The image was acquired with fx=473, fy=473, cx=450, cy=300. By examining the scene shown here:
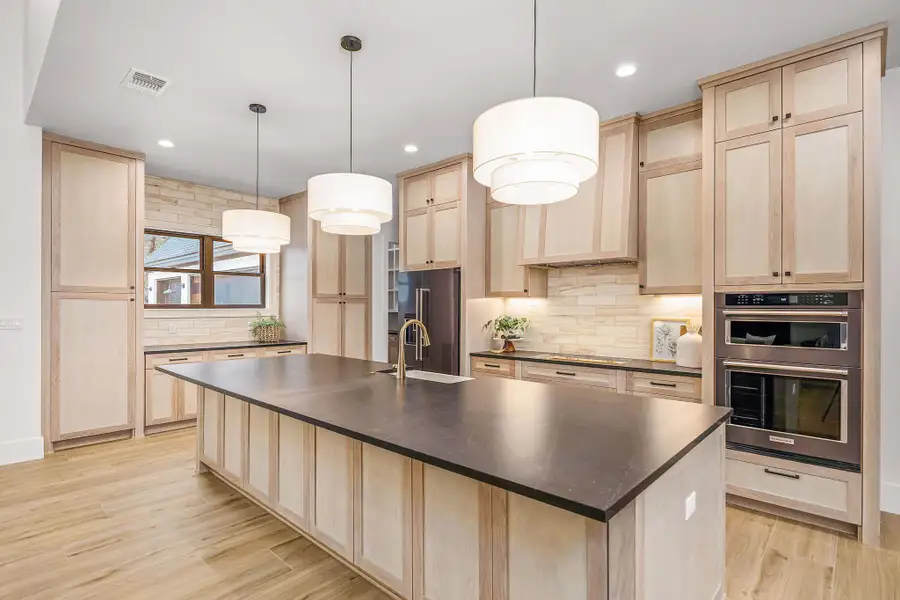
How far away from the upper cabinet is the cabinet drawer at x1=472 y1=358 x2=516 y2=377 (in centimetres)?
93

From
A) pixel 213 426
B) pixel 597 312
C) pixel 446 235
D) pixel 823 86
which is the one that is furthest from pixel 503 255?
pixel 213 426

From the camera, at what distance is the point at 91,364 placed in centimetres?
414

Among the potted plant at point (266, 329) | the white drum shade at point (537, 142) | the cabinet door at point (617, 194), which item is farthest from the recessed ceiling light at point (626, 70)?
the potted plant at point (266, 329)

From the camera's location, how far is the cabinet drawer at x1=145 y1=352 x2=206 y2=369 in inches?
178

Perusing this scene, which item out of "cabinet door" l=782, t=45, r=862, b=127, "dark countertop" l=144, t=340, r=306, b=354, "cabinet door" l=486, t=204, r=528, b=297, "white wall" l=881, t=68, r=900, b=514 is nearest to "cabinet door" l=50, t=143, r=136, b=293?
"dark countertop" l=144, t=340, r=306, b=354

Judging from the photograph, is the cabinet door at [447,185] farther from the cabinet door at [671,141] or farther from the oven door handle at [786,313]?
the oven door handle at [786,313]

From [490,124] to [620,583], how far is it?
1.43m

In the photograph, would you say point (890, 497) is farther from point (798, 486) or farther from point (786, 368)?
point (786, 368)

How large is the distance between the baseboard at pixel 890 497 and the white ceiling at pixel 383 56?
2548 mm

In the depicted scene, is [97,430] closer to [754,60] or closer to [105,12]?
[105,12]

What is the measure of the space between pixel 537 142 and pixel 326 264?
458 centimetres

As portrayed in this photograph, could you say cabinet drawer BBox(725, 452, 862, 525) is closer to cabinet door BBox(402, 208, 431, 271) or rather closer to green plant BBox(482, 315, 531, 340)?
green plant BBox(482, 315, 531, 340)

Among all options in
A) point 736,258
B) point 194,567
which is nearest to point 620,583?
point 194,567

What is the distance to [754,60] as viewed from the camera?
2.76 metres
